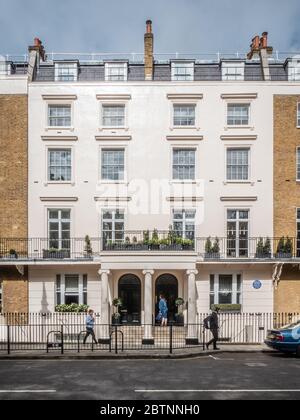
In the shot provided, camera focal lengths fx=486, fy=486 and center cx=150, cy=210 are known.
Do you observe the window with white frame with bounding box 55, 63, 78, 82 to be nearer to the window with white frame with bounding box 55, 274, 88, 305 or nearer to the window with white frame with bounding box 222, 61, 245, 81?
the window with white frame with bounding box 222, 61, 245, 81

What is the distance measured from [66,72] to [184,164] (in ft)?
27.9

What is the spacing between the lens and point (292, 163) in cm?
2519

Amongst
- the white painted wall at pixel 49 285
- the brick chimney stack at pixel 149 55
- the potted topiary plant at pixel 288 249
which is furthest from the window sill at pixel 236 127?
the white painted wall at pixel 49 285

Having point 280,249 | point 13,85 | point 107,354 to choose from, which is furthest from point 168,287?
point 13,85

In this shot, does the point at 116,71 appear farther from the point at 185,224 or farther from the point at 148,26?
the point at 185,224

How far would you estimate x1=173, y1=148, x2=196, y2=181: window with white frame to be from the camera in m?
25.5

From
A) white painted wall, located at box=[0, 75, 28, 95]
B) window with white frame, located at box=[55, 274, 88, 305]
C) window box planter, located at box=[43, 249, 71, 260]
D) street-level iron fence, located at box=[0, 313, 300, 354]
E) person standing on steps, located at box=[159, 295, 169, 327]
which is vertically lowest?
street-level iron fence, located at box=[0, 313, 300, 354]

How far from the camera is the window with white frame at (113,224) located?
2533 centimetres

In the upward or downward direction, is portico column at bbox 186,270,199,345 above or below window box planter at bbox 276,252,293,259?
below

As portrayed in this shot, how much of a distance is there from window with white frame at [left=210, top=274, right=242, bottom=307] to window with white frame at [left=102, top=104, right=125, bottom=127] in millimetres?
9426

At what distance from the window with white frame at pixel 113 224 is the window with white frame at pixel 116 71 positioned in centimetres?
753

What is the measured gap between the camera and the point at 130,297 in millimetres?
25547

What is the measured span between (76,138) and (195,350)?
12.4 m

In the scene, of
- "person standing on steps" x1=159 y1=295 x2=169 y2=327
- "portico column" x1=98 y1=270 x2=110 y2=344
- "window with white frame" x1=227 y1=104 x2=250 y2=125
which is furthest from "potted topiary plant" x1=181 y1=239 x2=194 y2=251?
"window with white frame" x1=227 y1=104 x2=250 y2=125
